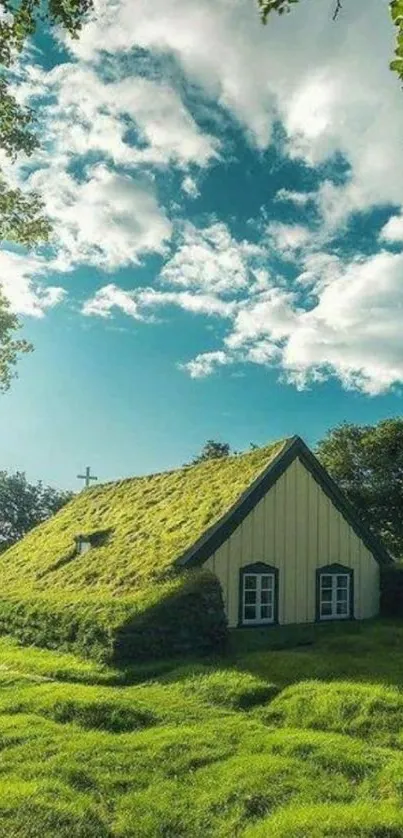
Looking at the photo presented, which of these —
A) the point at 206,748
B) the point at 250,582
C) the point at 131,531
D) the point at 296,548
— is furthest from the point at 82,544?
the point at 206,748

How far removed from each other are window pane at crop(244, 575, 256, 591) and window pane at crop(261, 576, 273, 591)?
450mm

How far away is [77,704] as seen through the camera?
14.6m

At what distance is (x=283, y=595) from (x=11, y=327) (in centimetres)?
1358

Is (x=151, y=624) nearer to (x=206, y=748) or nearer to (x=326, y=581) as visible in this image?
(x=206, y=748)

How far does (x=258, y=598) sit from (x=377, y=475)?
33572 millimetres

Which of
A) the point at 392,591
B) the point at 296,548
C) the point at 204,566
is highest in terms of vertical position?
the point at 296,548

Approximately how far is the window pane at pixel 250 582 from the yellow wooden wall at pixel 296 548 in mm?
426

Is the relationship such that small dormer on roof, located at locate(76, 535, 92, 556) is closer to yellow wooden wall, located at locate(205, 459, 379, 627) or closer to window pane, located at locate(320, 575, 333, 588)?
yellow wooden wall, located at locate(205, 459, 379, 627)

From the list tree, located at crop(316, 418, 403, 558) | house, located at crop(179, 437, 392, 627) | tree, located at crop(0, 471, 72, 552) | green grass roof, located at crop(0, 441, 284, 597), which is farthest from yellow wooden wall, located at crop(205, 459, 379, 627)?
tree, located at crop(0, 471, 72, 552)

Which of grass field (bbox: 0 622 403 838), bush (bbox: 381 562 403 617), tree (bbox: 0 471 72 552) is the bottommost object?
grass field (bbox: 0 622 403 838)

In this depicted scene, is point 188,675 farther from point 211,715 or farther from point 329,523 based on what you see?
point 329,523

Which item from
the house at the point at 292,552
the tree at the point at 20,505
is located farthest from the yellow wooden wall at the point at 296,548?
the tree at the point at 20,505

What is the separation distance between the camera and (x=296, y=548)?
26.4 meters

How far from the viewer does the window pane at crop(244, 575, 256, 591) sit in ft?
80.5
